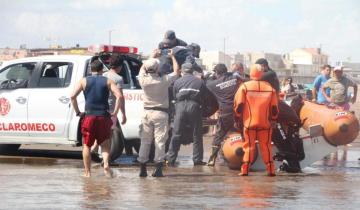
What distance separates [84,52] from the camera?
1475cm

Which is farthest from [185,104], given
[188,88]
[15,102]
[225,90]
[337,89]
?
[337,89]

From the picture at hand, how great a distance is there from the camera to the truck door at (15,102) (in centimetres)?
1361

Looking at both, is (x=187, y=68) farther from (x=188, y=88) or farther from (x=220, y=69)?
(x=220, y=69)

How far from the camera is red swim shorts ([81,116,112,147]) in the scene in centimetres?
1109

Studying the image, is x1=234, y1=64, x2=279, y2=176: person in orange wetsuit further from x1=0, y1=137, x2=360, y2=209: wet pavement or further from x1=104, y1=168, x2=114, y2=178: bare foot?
x1=104, y1=168, x2=114, y2=178: bare foot

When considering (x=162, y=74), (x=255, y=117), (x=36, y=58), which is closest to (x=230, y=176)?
(x=255, y=117)

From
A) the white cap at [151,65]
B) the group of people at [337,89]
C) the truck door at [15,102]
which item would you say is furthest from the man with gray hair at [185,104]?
the group of people at [337,89]

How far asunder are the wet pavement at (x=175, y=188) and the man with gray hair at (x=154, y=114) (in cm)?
35

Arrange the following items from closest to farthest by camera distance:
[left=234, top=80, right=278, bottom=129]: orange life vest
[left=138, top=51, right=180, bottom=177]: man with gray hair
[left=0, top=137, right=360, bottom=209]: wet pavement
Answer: [left=0, top=137, right=360, bottom=209]: wet pavement → [left=138, top=51, right=180, bottom=177]: man with gray hair → [left=234, top=80, right=278, bottom=129]: orange life vest

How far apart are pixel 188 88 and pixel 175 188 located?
125 inches

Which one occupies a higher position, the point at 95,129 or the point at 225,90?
the point at 225,90

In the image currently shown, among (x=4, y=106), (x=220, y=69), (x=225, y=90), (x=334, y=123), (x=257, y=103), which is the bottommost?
(x=334, y=123)

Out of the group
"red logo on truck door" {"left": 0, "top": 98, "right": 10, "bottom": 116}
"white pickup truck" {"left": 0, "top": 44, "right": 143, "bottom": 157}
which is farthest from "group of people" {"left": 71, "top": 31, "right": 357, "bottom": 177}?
"red logo on truck door" {"left": 0, "top": 98, "right": 10, "bottom": 116}

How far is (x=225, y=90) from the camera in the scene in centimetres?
1318
